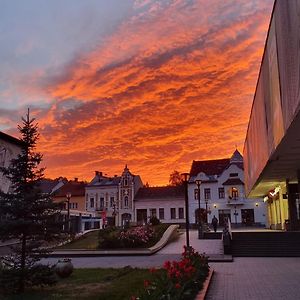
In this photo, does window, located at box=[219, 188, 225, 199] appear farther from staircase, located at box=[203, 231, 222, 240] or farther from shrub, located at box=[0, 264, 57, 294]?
shrub, located at box=[0, 264, 57, 294]

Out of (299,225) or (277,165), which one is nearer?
(277,165)

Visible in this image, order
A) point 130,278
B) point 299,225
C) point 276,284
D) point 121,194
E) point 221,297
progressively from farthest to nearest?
point 121,194 → point 299,225 → point 130,278 → point 276,284 → point 221,297

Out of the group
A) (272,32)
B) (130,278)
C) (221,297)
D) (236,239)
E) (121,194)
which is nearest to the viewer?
(221,297)

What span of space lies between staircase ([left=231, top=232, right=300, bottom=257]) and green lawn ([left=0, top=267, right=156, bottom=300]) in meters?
10.8

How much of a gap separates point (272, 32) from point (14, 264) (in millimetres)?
11892

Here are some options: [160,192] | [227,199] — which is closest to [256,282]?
[227,199]

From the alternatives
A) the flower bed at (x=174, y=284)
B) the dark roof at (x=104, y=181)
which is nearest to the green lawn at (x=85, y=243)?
the flower bed at (x=174, y=284)

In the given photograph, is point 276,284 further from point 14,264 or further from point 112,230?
point 112,230

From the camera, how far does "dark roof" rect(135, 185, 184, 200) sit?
238 feet

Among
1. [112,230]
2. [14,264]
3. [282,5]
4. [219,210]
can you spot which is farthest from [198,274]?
[219,210]

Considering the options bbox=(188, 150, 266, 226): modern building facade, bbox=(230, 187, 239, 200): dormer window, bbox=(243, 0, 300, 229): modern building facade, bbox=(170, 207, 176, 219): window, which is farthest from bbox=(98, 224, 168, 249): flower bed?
bbox=(170, 207, 176, 219): window

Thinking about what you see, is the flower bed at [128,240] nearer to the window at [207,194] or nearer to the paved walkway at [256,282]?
the paved walkway at [256,282]

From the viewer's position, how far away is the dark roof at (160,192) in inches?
2854

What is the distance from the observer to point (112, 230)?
110 feet
